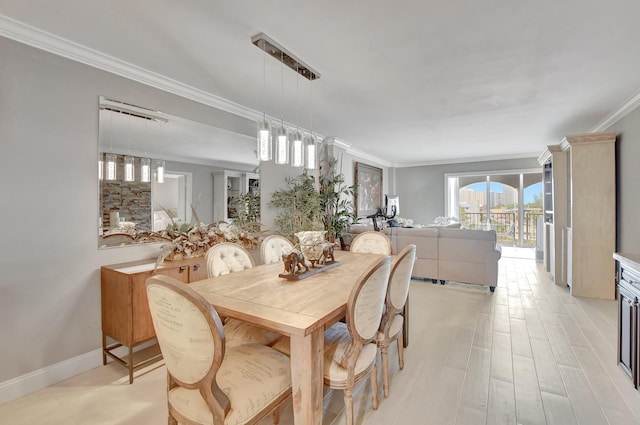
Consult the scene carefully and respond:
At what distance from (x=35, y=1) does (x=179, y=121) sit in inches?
50.8

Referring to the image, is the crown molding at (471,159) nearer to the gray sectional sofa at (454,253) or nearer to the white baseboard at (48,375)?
the gray sectional sofa at (454,253)

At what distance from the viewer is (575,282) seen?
391 centimetres

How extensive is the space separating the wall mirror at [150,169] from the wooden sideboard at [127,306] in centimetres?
34

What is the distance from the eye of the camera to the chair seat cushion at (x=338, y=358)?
4.78ft

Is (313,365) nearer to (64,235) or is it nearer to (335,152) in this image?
(64,235)

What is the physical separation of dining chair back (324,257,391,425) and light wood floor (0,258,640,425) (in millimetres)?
419

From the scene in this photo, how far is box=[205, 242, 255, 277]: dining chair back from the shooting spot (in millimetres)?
2141

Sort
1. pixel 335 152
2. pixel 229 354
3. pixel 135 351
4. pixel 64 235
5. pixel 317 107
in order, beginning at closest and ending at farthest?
1. pixel 229 354
2. pixel 64 235
3. pixel 135 351
4. pixel 317 107
5. pixel 335 152

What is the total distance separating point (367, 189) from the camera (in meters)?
7.16

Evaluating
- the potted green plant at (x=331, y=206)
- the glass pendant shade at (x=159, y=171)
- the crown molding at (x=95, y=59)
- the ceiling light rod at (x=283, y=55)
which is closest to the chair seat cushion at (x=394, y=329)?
the ceiling light rod at (x=283, y=55)

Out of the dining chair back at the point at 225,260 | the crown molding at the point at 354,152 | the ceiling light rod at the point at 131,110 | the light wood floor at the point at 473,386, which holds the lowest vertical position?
the light wood floor at the point at 473,386

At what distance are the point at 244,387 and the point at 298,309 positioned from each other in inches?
15.2

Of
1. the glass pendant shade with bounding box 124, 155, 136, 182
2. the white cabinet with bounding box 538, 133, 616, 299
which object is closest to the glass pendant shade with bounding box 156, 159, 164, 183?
the glass pendant shade with bounding box 124, 155, 136, 182

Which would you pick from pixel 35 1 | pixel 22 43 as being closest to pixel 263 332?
pixel 35 1
